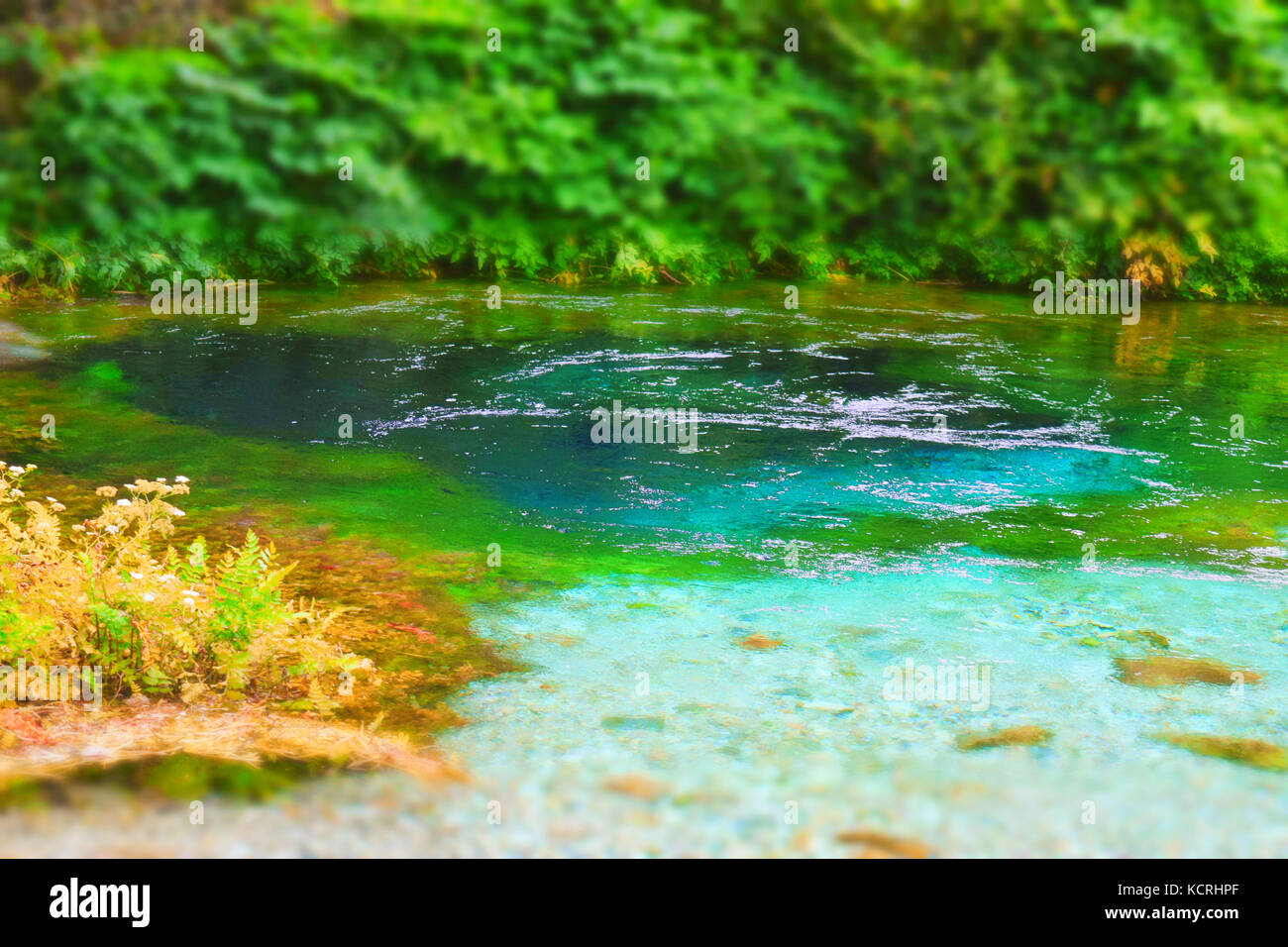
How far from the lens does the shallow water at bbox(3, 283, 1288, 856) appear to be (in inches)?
177

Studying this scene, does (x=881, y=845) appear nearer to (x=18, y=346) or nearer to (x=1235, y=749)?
(x=1235, y=749)

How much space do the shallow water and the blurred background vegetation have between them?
2.53m

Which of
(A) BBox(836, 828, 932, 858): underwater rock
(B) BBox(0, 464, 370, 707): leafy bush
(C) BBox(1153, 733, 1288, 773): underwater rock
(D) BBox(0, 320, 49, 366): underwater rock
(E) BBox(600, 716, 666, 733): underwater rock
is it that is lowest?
(A) BBox(836, 828, 932, 858): underwater rock

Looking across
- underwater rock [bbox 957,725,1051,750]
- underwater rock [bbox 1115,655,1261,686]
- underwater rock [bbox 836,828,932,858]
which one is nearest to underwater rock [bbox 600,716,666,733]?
underwater rock [bbox 836,828,932,858]

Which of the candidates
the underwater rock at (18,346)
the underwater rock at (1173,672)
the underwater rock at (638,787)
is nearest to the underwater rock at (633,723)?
the underwater rock at (638,787)

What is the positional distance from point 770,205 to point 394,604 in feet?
14.9

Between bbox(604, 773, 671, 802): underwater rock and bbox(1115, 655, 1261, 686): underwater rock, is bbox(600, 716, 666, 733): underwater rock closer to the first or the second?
bbox(604, 773, 671, 802): underwater rock

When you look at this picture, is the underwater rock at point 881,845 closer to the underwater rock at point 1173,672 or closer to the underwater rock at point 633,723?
the underwater rock at point 633,723

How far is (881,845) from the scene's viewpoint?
4152 millimetres

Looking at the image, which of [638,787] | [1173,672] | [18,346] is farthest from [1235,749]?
[18,346]

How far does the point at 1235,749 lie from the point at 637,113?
158 inches

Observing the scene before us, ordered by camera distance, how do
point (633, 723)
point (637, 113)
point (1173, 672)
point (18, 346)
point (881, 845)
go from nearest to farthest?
point (637, 113) < point (881, 845) < point (633, 723) < point (1173, 672) < point (18, 346)

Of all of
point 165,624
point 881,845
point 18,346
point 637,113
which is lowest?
point 881,845

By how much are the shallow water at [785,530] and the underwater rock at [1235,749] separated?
2.3 inches
